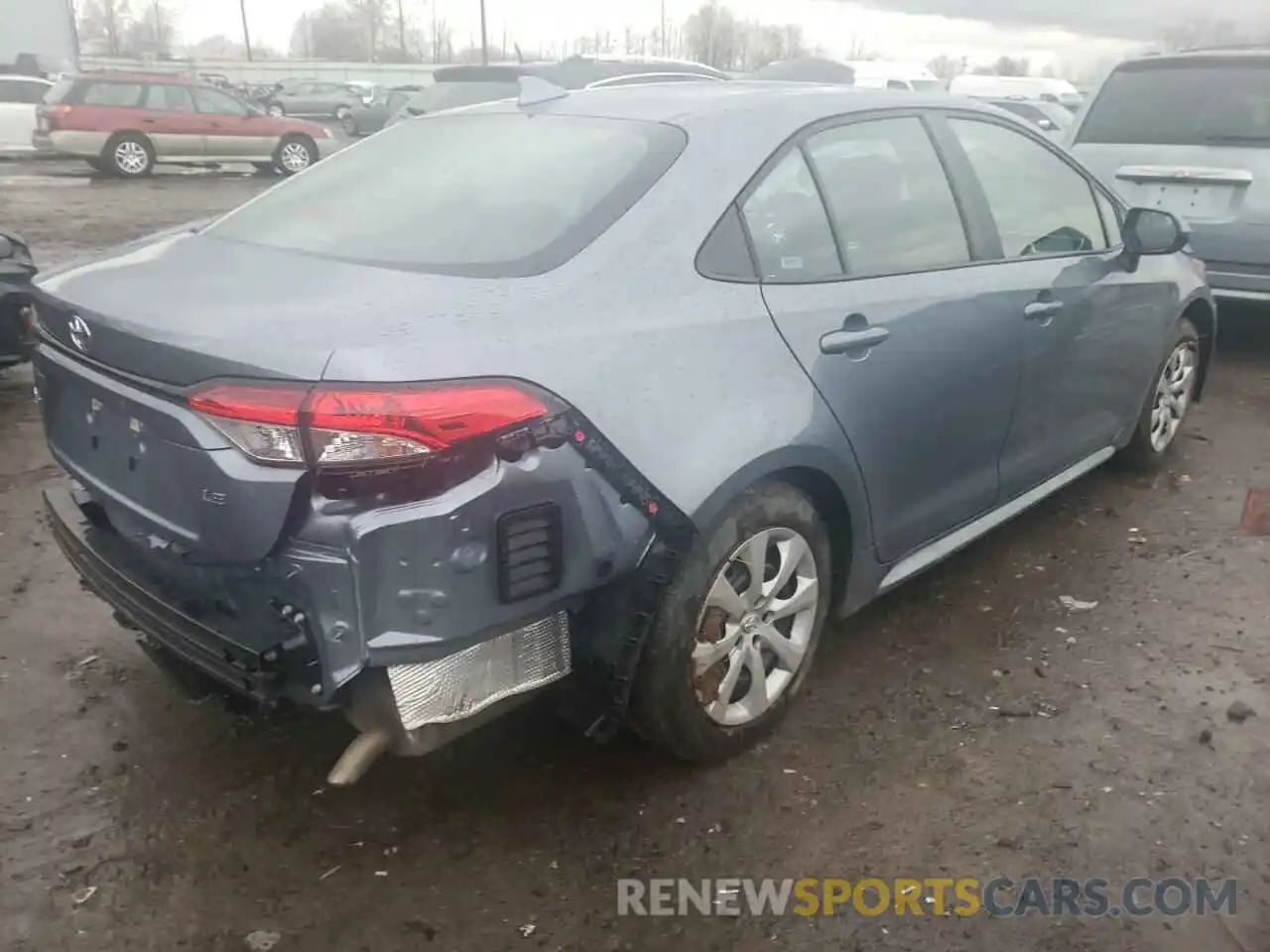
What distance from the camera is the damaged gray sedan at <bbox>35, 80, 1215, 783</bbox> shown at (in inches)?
81.4

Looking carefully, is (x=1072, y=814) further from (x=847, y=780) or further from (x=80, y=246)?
(x=80, y=246)

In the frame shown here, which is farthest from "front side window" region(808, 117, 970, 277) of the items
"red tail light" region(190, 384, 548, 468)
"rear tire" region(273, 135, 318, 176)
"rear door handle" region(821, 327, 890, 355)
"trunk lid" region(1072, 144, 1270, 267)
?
"rear tire" region(273, 135, 318, 176)

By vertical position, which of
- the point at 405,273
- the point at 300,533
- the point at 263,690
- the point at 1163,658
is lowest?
the point at 1163,658

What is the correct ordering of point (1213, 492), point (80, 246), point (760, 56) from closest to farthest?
1. point (1213, 492)
2. point (80, 246)
3. point (760, 56)

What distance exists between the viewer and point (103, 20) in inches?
2980

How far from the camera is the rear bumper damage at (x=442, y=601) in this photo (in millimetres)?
2057

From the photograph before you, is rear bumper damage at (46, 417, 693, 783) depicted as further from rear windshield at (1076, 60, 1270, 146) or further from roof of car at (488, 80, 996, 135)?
rear windshield at (1076, 60, 1270, 146)

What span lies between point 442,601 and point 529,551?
197 millimetres

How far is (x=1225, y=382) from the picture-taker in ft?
21.0

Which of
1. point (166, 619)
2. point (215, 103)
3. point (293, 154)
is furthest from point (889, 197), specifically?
point (293, 154)

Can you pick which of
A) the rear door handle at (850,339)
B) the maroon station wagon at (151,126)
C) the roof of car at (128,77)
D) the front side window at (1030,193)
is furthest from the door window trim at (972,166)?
the roof of car at (128,77)

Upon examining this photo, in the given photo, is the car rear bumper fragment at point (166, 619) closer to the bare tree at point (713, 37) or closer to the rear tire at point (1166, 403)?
the rear tire at point (1166, 403)

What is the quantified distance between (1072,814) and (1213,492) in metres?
2.60

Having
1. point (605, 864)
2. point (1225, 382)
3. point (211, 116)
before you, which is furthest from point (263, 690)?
point (211, 116)
